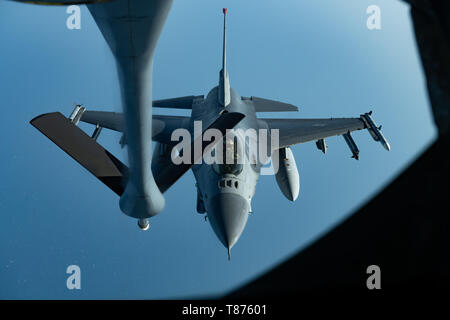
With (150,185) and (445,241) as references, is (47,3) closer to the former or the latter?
(150,185)

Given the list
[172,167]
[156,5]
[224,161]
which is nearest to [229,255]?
[224,161]

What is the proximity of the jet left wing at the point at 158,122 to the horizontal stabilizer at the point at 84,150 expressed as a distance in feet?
19.2

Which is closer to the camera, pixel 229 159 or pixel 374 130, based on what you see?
pixel 229 159

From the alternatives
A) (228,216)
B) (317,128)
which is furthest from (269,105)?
(228,216)

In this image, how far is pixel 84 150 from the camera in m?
2.81

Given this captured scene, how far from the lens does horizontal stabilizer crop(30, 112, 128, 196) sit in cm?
273

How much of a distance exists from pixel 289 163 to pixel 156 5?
8.02m

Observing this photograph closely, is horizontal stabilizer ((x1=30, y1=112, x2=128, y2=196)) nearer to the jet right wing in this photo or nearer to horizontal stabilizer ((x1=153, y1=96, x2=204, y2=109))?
the jet right wing

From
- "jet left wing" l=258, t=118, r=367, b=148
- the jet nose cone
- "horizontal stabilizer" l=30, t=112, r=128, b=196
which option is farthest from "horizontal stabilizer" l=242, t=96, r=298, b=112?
"horizontal stabilizer" l=30, t=112, r=128, b=196

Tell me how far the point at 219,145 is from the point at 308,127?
4359 millimetres

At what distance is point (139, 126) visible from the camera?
1.70 meters

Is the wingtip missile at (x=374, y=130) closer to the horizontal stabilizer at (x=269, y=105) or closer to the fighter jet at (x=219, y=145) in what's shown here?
the fighter jet at (x=219, y=145)

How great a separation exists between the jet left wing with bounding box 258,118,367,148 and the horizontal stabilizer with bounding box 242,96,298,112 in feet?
2.93

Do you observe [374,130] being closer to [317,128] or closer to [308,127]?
[317,128]
